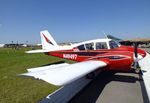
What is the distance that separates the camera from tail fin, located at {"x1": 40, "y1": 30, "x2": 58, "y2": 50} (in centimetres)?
1326

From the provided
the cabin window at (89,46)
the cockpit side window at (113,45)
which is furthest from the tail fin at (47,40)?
the cockpit side window at (113,45)

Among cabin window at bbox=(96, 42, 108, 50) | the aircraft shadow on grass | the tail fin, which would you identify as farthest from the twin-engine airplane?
the tail fin

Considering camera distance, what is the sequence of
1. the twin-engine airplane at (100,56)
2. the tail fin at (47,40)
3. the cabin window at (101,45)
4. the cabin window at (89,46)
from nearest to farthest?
the twin-engine airplane at (100,56), the cabin window at (101,45), the cabin window at (89,46), the tail fin at (47,40)

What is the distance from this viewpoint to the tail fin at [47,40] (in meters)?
13.3

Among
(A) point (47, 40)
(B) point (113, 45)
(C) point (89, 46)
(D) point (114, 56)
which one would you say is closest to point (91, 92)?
(D) point (114, 56)

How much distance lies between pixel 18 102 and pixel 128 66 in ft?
15.8

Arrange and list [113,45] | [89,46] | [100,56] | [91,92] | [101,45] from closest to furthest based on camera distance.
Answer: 1. [91,92]
2. [100,56]
3. [113,45]
4. [101,45]
5. [89,46]

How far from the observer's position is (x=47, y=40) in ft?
43.8

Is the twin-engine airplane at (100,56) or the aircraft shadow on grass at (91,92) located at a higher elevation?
the twin-engine airplane at (100,56)

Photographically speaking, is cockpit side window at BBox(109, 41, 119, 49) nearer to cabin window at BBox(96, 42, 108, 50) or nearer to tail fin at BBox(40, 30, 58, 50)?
cabin window at BBox(96, 42, 108, 50)

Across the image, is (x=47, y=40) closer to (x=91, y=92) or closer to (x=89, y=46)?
(x=89, y=46)

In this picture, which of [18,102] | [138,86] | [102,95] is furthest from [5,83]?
[138,86]

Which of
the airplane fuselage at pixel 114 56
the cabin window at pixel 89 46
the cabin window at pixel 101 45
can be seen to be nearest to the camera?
the airplane fuselage at pixel 114 56

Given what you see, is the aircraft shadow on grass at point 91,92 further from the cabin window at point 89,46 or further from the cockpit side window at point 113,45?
the cabin window at point 89,46
